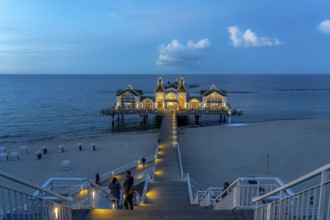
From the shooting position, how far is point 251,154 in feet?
73.3

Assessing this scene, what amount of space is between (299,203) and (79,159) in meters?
20.6

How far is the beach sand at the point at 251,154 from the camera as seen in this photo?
1800cm

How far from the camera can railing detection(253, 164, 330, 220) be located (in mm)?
3129

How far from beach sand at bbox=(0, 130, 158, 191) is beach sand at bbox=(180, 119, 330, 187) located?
14.7ft

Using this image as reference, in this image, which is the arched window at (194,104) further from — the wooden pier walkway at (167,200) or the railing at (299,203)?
the railing at (299,203)

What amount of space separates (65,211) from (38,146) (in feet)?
82.8

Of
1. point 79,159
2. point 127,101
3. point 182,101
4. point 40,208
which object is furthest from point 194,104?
point 40,208

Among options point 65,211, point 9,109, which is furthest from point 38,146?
point 9,109

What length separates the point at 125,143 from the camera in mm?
27812

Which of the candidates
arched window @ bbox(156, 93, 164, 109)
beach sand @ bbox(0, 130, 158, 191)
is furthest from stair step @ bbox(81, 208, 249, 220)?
arched window @ bbox(156, 93, 164, 109)

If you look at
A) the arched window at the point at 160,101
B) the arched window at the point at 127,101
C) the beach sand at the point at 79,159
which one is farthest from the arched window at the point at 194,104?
the beach sand at the point at 79,159

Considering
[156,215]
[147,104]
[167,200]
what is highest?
[147,104]

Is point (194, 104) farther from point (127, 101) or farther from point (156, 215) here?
point (156, 215)

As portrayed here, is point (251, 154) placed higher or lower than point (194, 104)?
lower
